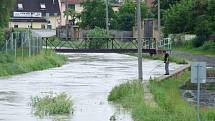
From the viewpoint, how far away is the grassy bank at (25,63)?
42.3 meters

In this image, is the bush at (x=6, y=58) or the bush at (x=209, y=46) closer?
the bush at (x=6, y=58)

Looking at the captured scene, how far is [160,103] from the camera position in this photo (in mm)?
23125

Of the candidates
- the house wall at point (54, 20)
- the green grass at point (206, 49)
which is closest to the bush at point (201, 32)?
the green grass at point (206, 49)

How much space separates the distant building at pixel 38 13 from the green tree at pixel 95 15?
62.2ft

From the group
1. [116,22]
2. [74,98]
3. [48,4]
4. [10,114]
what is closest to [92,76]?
[74,98]

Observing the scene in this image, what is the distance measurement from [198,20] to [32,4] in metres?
68.9

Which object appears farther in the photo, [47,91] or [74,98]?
[47,91]

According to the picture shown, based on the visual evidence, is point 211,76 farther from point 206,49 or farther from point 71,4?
point 71,4

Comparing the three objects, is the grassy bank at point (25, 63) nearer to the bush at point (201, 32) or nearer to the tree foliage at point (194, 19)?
the bush at point (201, 32)

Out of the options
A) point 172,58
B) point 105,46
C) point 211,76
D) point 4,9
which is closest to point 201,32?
point 105,46

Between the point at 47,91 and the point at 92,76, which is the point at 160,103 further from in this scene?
the point at 92,76

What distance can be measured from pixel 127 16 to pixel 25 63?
64.2 meters

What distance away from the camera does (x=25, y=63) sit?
46625mm

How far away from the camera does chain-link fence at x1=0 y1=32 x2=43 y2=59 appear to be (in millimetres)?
48391
